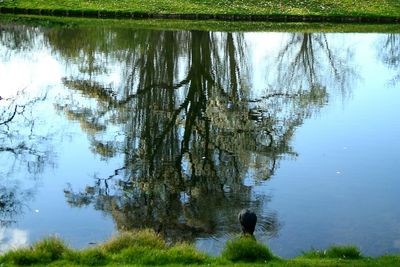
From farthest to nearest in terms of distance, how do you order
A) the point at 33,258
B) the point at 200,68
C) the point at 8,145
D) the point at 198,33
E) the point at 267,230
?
the point at 198,33, the point at 200,68, the point at 8,145, the point at 267,230, the point at 33,258

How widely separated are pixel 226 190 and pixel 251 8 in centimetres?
3948

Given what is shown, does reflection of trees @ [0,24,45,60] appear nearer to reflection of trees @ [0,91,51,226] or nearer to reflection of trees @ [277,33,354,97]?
reflection of trees @ [0,91,51,226]

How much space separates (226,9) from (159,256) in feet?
146

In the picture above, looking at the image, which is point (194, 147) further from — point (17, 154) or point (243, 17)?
point (243, 17)

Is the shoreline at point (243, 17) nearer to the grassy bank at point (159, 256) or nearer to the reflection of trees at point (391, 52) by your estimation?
the reflection of trees at point (391, 52)

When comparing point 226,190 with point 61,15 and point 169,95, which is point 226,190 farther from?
point 61,15

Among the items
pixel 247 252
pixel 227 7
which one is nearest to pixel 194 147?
pixel 247 252

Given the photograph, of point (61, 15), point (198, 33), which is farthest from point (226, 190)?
point (61, 15)

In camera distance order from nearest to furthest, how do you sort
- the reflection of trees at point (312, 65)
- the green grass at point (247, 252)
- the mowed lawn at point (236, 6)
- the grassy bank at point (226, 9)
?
the green grass at point (247, 252) < the reflection of trees at point (312, 65) < the grassy bank at point (226, 9) < the mowed lawn at point (236, 6)

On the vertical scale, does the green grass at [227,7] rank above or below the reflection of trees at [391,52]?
above

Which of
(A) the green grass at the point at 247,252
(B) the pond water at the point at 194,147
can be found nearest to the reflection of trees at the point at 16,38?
(B) the pond water at the point at 194,147

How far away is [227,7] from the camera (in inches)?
2174

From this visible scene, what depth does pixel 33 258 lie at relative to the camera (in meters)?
12.1

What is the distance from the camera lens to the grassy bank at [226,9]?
175 ft
